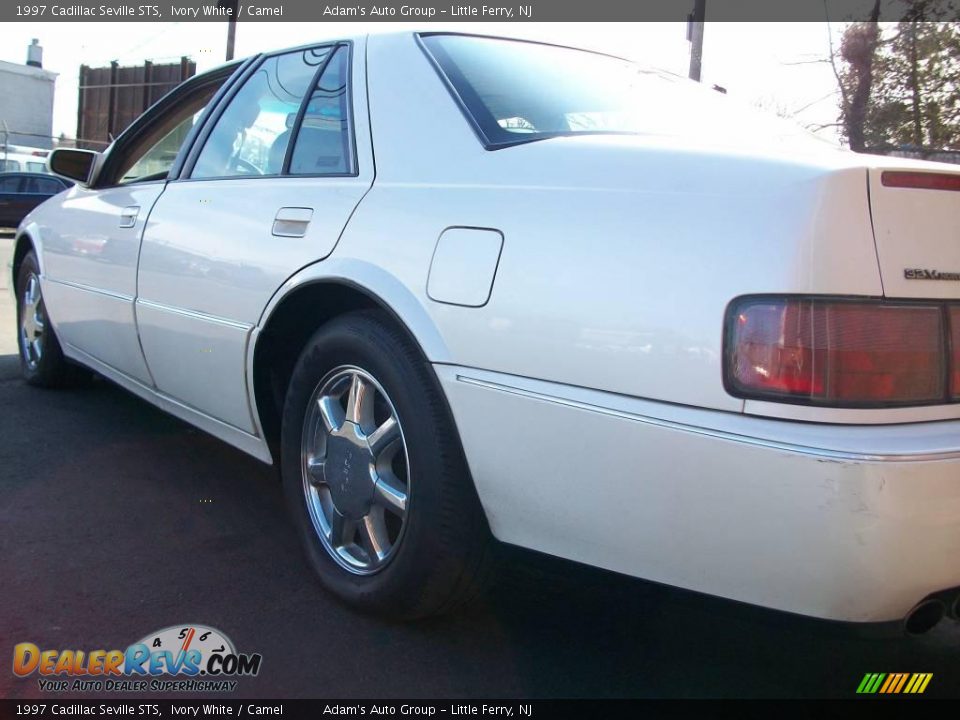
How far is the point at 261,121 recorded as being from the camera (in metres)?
3.46

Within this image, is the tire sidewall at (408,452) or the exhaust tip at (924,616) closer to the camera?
the exhaust tip at (924,616)

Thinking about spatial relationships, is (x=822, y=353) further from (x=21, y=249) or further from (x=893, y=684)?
(x=21, y=249)

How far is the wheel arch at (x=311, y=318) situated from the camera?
92.6 inches

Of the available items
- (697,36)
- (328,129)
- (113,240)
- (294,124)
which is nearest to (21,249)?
(113,240)

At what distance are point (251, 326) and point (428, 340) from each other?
0.87 metres

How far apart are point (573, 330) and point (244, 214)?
1523mm

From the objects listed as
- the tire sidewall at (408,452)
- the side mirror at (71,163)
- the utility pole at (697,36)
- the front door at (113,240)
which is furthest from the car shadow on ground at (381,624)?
the utility pole at (697,36)

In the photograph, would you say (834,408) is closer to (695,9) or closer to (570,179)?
(570,179)

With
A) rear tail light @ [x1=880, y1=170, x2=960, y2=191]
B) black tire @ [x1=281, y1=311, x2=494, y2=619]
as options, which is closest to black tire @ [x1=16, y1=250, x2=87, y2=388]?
black tire @ [x1=281, y1=311, x2=494, y2=619]

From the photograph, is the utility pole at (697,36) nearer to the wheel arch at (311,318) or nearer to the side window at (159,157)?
the side window at (159,157)

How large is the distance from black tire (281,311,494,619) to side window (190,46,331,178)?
3.24ft

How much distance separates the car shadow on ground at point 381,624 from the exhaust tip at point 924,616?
0.27 ft

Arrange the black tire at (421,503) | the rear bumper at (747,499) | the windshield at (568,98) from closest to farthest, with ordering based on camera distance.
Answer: the rear bumper at (747,499) → the black tire at (421,503) → the windshield at (568,98)

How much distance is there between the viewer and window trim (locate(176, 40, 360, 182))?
2859 millimetres
